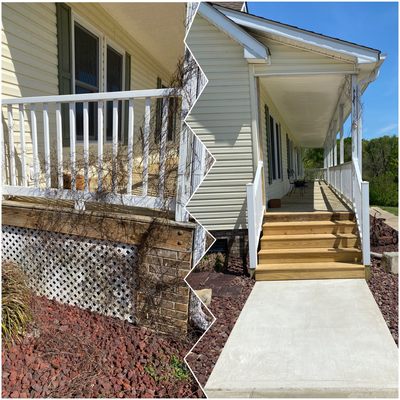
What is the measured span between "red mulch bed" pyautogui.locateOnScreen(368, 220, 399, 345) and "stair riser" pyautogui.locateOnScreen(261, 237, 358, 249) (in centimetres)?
51

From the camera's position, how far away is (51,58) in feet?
15.2

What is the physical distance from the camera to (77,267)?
338 cm

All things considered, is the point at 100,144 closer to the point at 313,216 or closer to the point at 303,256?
the point at 303,256

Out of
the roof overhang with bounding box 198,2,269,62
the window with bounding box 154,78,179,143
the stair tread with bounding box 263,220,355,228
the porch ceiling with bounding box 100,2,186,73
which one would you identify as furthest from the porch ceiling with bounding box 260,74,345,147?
the window with bounding box 154,78,179,143

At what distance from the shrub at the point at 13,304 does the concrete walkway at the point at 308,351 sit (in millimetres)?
1419

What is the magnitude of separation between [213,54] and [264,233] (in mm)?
2850

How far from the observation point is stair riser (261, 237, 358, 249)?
5.78 meters

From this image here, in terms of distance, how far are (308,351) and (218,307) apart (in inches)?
34.7

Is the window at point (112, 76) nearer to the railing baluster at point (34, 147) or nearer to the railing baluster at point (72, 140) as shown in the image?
the railing baluster at point (34, 147)

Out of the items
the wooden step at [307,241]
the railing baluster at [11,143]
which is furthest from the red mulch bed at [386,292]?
the railing baluster at [11,143]

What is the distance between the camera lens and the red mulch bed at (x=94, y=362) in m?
2.23

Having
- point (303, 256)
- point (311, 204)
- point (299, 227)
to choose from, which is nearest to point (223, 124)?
point (299, 227)

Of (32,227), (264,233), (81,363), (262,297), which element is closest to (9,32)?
(32,227)

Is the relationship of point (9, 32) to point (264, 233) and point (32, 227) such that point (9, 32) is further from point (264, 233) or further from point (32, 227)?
point (264, 233)
